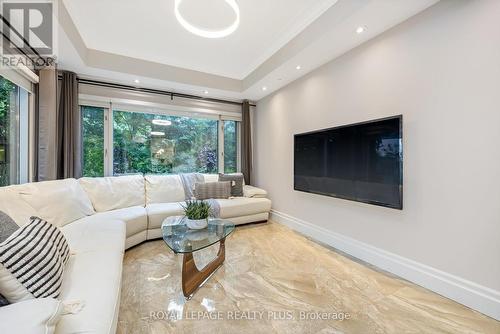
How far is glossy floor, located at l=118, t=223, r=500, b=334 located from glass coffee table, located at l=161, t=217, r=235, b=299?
0.08m

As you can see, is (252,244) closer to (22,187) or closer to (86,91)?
(22,187)

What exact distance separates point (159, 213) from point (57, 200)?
1.06 m

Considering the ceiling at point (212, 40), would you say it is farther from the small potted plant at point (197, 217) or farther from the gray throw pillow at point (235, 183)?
the small potted plant at point (197, 217)

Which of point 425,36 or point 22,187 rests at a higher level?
point 425,36

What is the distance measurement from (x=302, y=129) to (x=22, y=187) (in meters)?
3.25

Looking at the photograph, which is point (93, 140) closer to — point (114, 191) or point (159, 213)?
point (114, 191)

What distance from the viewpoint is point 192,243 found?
1911 mm

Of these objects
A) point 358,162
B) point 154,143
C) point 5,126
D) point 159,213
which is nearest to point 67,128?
point 5,126

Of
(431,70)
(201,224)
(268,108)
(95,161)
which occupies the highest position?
(268,108)

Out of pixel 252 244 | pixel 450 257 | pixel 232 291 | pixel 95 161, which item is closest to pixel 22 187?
pixel 95 161

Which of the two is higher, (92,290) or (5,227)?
(5,227)

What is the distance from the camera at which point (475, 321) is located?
1.55m

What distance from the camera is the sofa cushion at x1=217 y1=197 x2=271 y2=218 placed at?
3412mm

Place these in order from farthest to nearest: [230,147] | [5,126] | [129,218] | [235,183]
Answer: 1. [230,147]
2. [235,183]
3. [129,218]
4. [5,126]
